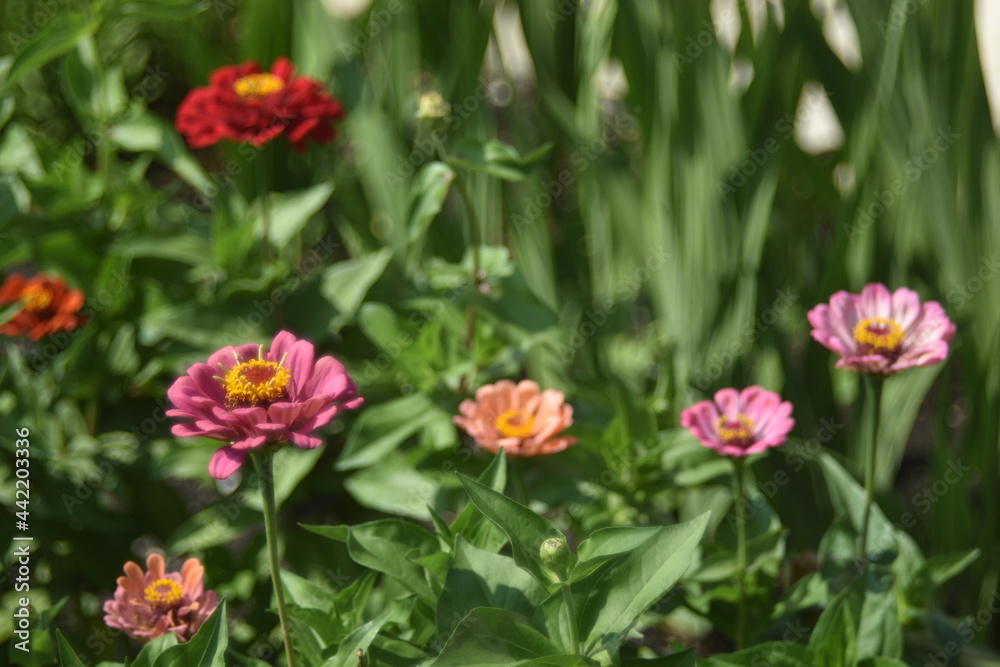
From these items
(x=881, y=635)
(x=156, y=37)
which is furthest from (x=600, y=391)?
(x=156, y=37)

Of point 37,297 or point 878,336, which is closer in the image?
point 878,336

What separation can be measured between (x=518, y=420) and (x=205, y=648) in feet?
1.20

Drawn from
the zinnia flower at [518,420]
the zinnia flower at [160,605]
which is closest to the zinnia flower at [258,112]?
the zinnia flower at [518,420]

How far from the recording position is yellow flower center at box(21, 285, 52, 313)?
1.15m

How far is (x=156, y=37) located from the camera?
11.8 feet

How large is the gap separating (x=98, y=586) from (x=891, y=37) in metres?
1.17

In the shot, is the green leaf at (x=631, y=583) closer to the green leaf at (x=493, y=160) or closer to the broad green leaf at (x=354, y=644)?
the broad green leaf at (x=354, y=644)

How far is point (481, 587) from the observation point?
2.49 feet

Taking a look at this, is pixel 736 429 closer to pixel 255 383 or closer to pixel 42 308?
pixel 255 383

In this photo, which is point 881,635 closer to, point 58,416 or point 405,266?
point 405,266

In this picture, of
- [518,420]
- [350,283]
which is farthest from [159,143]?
[518,420]

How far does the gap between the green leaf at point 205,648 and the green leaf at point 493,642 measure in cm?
15

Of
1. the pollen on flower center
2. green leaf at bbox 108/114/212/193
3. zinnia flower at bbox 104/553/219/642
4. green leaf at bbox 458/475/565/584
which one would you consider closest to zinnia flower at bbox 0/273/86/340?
green leaf at bbox 108/114/212/193

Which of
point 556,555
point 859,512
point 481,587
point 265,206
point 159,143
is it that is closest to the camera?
point 556,555
